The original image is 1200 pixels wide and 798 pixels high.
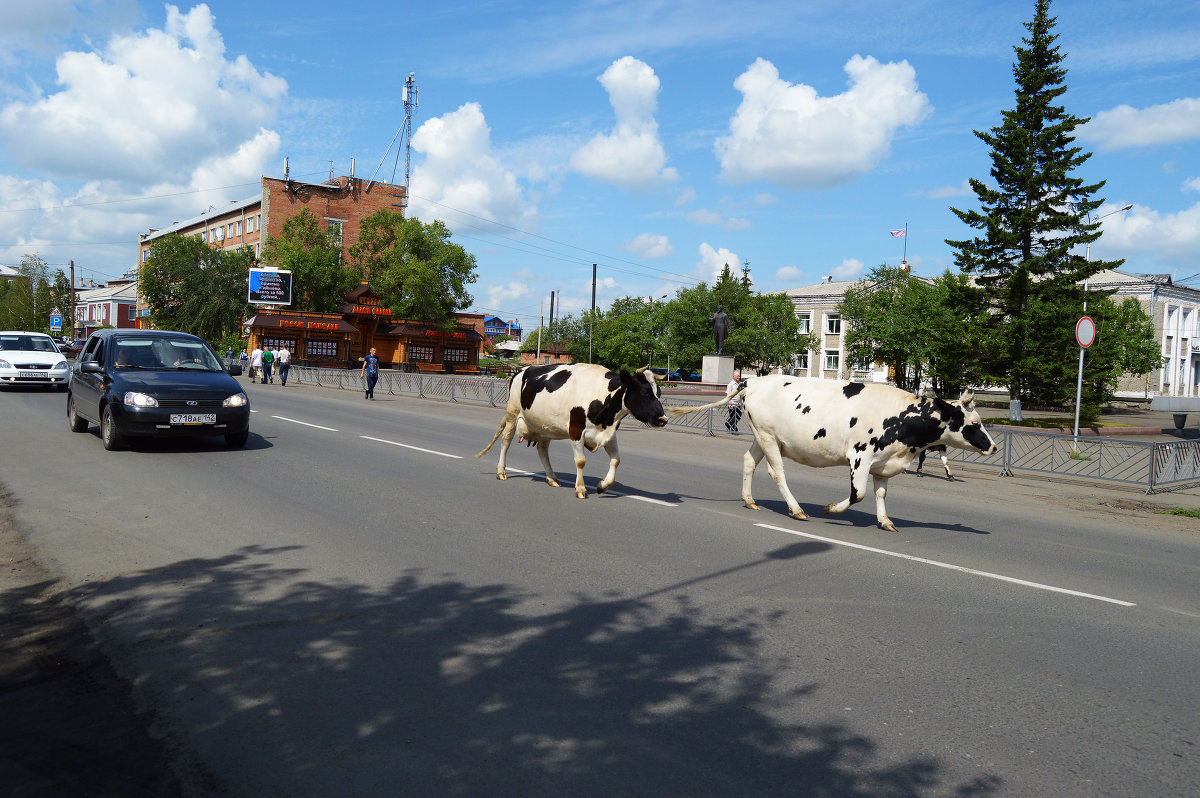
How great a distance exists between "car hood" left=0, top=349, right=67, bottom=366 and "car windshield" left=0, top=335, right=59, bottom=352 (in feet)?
1.18

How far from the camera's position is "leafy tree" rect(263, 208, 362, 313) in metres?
63.2

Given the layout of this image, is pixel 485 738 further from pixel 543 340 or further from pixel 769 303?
pixel 543 340

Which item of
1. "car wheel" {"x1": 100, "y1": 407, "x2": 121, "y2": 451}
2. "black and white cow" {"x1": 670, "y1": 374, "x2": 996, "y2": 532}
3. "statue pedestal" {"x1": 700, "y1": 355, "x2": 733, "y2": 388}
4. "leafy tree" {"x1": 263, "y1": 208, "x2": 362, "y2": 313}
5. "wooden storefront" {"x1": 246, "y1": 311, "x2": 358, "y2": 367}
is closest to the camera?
"black and white cow" {"x1": 670, "y1": 374, "x2": 996, "y2": 532}

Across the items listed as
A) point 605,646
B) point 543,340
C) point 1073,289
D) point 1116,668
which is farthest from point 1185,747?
point 543,340

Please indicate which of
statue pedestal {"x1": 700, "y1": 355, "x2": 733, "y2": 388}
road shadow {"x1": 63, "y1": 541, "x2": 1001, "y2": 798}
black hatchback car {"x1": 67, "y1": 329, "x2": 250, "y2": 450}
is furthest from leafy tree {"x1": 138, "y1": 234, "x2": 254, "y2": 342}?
road shadow {"x1": 63, "y1": 541, "x2": 1001, "y2": 798}

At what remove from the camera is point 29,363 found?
76.6ft

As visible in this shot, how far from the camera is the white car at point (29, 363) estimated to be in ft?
76.3

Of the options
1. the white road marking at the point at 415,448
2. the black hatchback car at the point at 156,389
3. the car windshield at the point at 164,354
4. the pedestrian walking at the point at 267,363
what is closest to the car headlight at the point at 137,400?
the black hatchback car at the point at 156,389

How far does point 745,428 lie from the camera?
21672mm

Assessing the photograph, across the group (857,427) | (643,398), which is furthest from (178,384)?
(857,427)

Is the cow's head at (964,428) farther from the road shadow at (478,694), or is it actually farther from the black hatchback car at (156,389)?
the black hatchback car at (156,389)

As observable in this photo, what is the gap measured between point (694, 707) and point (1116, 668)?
258cm

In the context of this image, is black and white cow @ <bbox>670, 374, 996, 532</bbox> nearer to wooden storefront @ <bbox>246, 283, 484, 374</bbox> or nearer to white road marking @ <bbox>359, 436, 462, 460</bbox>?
white road marking @ <bbox>359, 436, 462, 460</bbox>

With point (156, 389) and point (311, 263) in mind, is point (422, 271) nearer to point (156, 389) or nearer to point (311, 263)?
point (311, 263)
